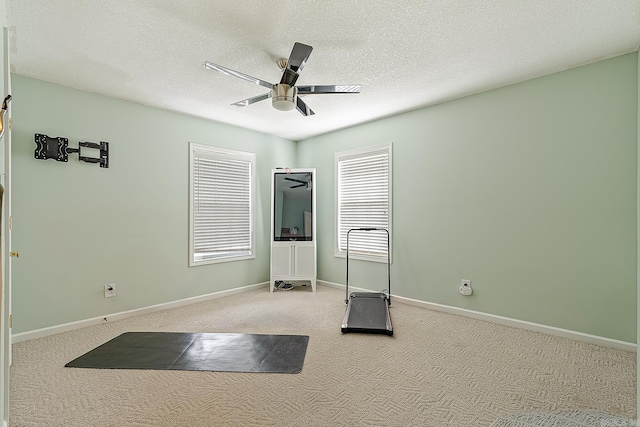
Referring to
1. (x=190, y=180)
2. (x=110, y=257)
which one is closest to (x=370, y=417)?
(x=110, y=257)

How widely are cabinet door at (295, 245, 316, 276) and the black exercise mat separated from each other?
6.01ft

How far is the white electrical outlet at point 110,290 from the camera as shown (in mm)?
3512

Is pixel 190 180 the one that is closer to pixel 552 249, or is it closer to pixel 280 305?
pixel 280 305

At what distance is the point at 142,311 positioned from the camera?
3779mm

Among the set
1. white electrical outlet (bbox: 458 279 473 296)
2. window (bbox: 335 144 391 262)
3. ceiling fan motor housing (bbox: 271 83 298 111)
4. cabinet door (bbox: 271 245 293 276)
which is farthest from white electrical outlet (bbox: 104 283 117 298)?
white electrical outlet (bbox: 458 279 473 296)

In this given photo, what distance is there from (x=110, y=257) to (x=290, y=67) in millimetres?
2996

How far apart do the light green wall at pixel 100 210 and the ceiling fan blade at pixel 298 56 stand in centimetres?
247

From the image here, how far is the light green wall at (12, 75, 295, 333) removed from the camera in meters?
3.04

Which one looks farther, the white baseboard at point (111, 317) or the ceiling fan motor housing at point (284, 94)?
the white baseboard at point (111, 317)

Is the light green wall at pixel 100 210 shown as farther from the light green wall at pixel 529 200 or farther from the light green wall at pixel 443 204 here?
the light green wall at pixel 529 200

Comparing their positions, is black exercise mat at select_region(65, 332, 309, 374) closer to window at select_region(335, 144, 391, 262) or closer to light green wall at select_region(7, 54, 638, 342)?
light green wall at select_region(7, 54, 638, 342)

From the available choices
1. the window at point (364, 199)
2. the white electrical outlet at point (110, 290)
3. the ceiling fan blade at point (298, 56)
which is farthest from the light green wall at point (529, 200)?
the white electrical outlet at point (110, 290)

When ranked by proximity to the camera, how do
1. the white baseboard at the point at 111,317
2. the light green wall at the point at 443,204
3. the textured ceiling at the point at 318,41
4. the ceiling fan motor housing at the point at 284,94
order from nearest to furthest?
the textured ceiling at the point at 318,41
the ceiling fan motor housing at the point at 284,94
the light green wall at the point at 443,204
the white baseboard at the point at 111,317

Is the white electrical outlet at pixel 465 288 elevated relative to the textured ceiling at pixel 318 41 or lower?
→ lower
